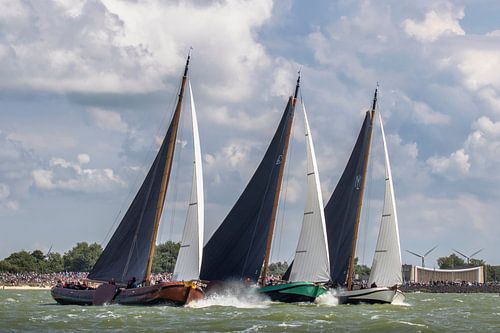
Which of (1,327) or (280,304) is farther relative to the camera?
(280,304)

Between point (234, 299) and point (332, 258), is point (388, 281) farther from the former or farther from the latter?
point (234, 299)

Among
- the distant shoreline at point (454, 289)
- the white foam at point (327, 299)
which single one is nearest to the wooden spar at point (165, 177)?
the white foam at point (327, 299)

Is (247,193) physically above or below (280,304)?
above

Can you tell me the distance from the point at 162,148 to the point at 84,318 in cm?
1845

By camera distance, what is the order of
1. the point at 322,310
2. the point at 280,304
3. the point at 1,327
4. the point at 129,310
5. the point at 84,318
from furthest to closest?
the point at 280,304
the point at 322,310
the point at 129,310
the point at 84,318
the point at 1,327

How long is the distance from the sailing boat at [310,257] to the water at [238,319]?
2.12 metres

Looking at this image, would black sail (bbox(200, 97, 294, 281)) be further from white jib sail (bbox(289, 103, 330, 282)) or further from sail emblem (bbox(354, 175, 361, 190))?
sail emblem (bbox(354, 175, 361, 190))

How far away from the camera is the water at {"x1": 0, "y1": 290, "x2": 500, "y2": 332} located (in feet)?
185

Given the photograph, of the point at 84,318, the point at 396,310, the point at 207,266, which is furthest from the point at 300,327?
the point at 207,266

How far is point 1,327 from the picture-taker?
2199 inches

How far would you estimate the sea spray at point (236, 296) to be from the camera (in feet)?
266

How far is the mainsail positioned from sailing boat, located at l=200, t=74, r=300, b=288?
32.9 ft

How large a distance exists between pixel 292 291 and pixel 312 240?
4640mm

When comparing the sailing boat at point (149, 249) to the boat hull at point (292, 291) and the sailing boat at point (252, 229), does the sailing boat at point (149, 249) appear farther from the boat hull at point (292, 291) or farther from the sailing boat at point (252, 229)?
the sailing boat at point (252, 229)
